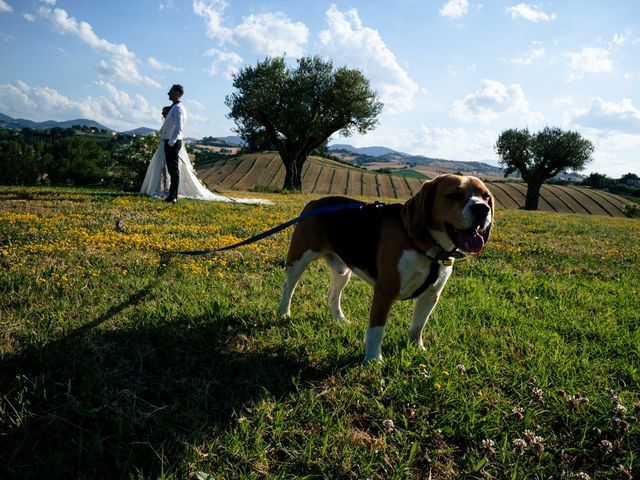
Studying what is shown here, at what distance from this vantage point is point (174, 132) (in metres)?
12.4

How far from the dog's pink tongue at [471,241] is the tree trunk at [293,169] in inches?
1242

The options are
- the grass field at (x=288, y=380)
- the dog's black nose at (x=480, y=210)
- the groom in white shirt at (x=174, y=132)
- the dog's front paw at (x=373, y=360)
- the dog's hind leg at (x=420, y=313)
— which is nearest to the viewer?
the grass field at (x=288, y=380)

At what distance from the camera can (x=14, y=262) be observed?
509cm

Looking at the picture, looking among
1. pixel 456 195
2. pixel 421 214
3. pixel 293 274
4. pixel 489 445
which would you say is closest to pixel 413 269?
pixel 421 214

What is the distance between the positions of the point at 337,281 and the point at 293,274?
56 centimetres

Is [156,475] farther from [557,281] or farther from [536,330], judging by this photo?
[557,281]

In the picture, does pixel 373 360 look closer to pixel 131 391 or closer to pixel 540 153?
pixel 131 391

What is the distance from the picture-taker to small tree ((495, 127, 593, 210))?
149 feet

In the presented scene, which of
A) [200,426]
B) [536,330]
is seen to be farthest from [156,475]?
[536,330]

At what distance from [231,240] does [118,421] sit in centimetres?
562

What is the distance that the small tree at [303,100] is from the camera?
30.6 meters

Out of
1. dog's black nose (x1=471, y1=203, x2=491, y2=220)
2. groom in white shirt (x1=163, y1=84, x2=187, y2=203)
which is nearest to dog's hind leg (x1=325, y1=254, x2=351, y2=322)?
dog's black nose (x1=471, y1=203, x2=491, y2=220)

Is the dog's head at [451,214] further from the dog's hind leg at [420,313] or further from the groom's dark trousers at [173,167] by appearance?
the groom's dark trousers at [173,167]

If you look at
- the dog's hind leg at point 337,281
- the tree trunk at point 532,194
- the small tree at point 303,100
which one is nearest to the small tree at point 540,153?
the tree trunk at point 532,194
